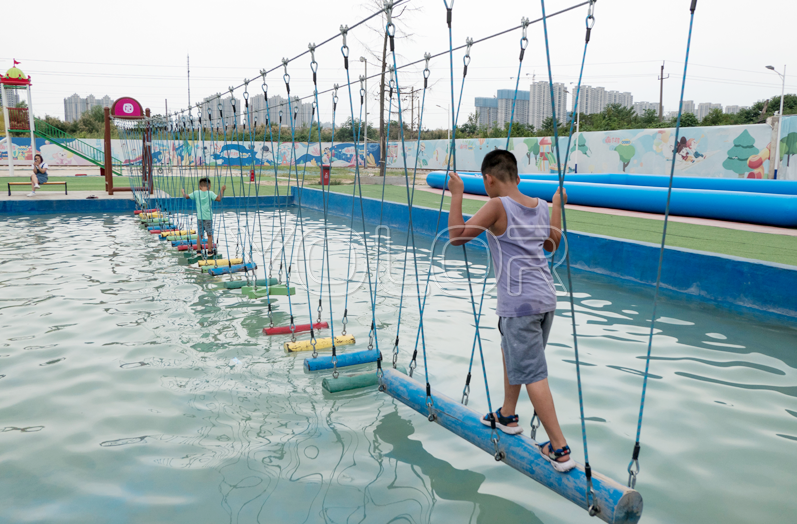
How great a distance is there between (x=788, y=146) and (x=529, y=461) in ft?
59.3

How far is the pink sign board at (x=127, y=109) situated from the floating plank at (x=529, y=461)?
15.4 meters

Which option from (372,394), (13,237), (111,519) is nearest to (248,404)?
(372,394)

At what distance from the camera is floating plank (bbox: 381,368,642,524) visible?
230cm

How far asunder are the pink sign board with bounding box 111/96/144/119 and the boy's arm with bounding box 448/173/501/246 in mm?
15833

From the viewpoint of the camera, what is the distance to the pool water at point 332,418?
2.92 m

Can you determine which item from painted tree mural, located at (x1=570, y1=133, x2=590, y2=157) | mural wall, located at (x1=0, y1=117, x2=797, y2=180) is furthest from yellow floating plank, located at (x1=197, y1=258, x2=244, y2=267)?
painted tree mural, located at (x1=570, y1=133, x2=590, y2=157)

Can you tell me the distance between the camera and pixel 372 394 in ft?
14.1

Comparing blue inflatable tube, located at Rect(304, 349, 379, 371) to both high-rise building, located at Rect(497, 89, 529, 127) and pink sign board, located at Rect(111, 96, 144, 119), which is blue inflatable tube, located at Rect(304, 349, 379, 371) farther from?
high-rise building, located at Rect(497, 89, 529, 127)


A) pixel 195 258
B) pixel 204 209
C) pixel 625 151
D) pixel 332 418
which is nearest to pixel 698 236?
pixel 332 418

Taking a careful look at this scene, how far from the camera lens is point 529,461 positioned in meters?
2.68

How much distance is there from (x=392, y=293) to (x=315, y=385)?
3.21 metres

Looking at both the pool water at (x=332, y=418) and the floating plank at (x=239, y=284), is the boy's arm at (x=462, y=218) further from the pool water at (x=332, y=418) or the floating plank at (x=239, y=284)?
the floating plank at (x=239, y=284)

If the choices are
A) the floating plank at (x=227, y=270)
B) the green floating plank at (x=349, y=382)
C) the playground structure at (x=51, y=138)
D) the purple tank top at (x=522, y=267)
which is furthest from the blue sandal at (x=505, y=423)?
the playground structure at (x=51, y=138)

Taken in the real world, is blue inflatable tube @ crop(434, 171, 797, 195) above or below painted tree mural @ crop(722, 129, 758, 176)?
below
